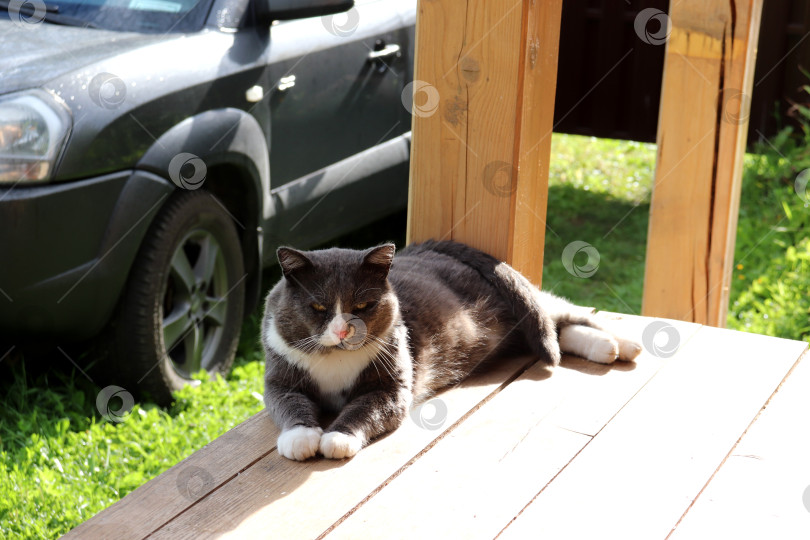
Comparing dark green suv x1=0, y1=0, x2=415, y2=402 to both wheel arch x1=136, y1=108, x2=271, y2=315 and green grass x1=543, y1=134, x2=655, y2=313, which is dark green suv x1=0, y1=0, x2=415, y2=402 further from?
green grass x1=543, y1=134, x2=655, y2=313

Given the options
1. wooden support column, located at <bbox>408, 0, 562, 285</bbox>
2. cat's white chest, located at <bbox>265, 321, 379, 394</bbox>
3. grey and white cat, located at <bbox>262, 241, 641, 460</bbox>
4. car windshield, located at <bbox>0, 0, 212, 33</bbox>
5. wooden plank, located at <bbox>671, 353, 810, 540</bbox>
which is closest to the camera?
wooden plank, located at <bbox>671, 353, 810, 540</bbox>

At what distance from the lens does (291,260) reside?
7.86ft

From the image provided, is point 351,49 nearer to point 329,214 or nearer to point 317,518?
point 329,214

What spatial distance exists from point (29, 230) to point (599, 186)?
4933 millimetres

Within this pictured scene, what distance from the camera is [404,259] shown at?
9.60 feet

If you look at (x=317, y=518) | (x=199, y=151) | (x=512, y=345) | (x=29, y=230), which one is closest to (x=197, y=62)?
(x=199, y=151)

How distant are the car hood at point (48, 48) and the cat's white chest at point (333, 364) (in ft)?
5.52

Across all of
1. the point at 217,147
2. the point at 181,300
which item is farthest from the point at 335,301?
the point at 181,300

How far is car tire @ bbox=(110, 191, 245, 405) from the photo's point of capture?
377cm

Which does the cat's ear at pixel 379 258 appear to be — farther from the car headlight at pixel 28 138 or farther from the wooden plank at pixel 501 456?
the car headlight at pixel 28 138

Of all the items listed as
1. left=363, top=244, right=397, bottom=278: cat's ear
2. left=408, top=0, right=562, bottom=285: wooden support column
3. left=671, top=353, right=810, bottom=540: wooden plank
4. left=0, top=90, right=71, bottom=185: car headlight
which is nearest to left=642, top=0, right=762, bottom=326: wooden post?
left=408, top=0, right=562, bottom=285: wooden support column

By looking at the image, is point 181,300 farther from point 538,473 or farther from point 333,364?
point 538,473

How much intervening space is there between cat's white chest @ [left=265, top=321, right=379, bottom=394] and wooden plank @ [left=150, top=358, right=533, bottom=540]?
0.22m

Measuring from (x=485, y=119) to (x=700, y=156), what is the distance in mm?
1217
